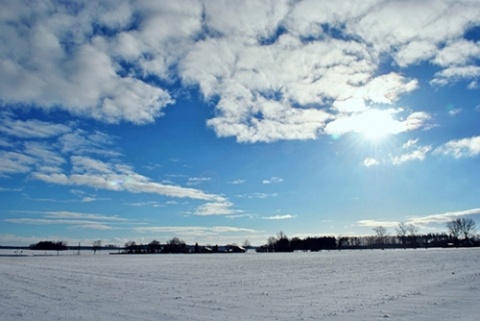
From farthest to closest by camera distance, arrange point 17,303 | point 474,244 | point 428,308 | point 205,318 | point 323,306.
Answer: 1. point 474,244
2. point 17,303
3. point 323,306
4. point 428,308
5. point 205,318

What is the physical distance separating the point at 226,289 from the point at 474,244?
17781cm

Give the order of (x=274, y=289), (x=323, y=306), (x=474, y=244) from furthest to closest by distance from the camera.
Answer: (x=474, y=244)
(x=274, y=289)
(x=323, y=306)

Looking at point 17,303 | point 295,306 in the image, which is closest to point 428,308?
point 295,306

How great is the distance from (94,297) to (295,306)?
1182cm

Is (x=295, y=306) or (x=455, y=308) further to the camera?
(x=295, y=306)

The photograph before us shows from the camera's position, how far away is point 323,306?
17.8 meters

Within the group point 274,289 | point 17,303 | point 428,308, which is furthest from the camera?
point 274,289

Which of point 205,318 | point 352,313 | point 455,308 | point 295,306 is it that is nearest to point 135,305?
point 205,318

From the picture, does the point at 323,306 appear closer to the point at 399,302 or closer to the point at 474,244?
the point at 399,302

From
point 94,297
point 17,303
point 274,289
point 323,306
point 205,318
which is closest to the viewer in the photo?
point 205,318

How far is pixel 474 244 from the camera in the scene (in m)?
166

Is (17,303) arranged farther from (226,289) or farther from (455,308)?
(455,308)

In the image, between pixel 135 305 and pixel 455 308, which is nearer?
pixel 455 308

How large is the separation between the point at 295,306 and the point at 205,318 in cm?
495
